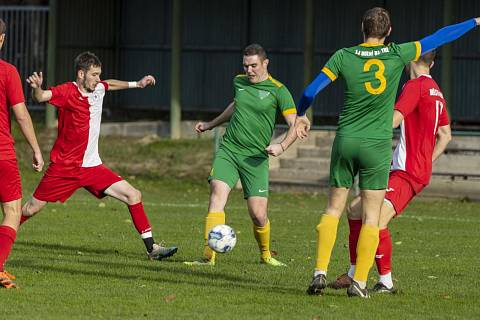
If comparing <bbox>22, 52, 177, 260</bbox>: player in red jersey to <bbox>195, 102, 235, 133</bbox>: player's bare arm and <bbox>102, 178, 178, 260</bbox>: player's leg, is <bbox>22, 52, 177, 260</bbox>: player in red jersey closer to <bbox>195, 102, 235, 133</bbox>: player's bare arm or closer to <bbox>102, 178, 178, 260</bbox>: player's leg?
<bbox>102, 178, 178, 260</bbox>: player's leg

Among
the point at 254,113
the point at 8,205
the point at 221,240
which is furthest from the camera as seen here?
the point at 254,113

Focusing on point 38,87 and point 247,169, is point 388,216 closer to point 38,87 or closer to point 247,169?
point 247,169

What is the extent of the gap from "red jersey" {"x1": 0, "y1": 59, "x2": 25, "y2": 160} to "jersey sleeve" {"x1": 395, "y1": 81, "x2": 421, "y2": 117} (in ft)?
9.87

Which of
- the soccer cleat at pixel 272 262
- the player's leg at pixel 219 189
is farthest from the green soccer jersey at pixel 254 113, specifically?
the soccer cleat at pixel 272 262

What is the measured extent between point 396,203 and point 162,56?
22624mm

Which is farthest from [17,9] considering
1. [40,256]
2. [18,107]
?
[18,107]

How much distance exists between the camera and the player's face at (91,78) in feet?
44.0

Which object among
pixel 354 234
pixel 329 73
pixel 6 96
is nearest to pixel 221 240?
pixel 354 234

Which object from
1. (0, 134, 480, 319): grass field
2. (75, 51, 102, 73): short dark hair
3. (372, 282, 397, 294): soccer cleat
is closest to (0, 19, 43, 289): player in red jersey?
(0, 134, 480, 319): grass field

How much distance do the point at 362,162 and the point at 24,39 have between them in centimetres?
2265

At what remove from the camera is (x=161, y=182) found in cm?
2573

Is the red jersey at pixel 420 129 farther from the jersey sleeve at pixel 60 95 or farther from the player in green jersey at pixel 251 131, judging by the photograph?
the jersey sleeve at pixel 60 95

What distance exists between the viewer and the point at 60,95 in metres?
13.4

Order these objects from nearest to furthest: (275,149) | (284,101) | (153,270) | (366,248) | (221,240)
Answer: (366,248) → (275,149) → (221,240) → (153,270) → (284,101)
